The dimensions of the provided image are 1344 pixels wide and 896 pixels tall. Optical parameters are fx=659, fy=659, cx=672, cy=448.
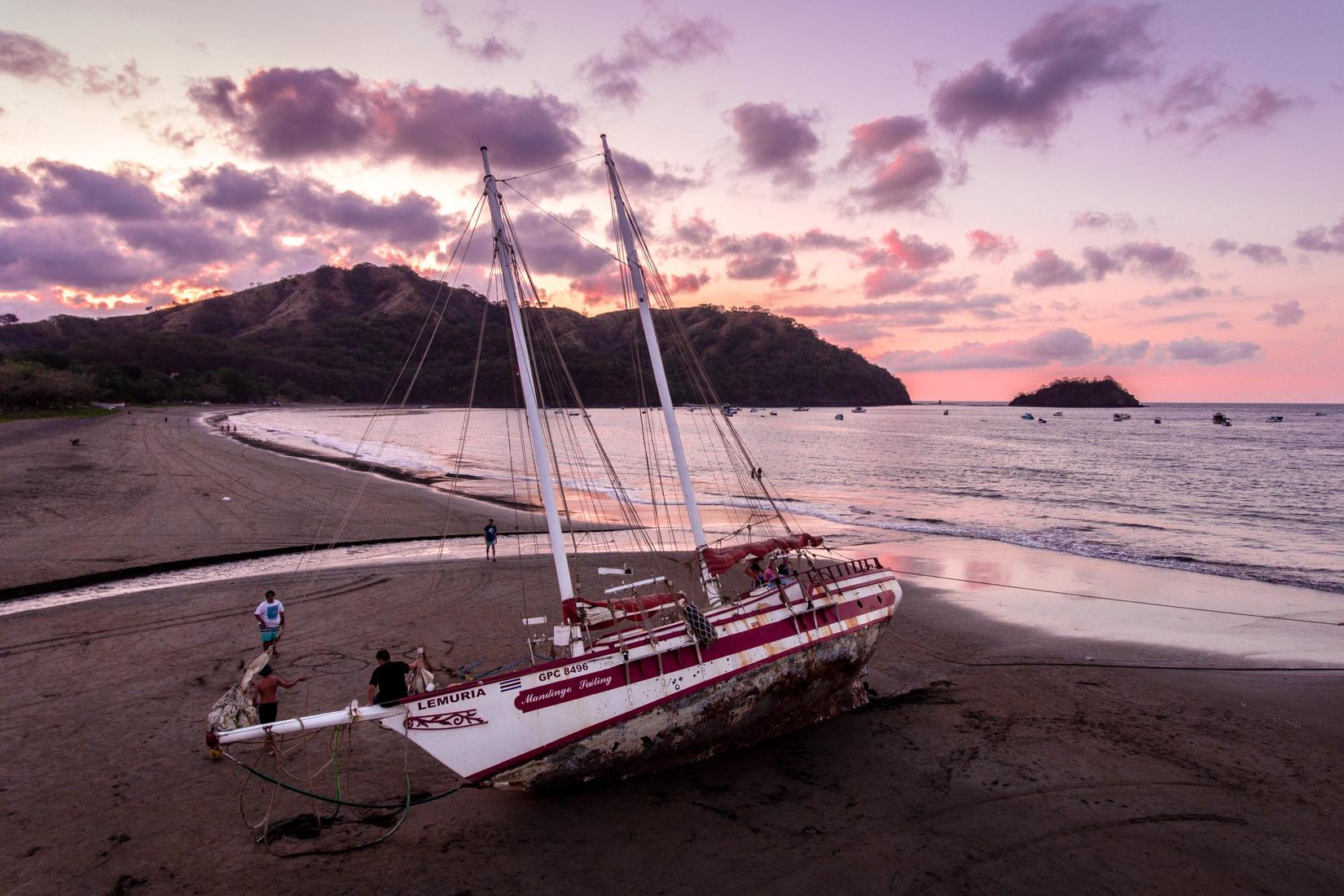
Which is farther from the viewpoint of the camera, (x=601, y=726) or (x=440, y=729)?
(x=601, y=726)

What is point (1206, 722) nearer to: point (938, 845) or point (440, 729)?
point (938, 845)

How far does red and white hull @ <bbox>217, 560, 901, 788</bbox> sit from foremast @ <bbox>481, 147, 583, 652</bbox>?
1.76 meters

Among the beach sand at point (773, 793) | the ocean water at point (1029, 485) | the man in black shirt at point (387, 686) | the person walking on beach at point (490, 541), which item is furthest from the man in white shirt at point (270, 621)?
the person walking on beach at point (490, 541)

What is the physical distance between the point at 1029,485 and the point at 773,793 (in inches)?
2060

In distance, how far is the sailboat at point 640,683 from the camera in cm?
971

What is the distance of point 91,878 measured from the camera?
8102 millimetres

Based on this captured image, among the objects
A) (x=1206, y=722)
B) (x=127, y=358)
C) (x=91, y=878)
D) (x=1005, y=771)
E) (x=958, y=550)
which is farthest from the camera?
(x=127, y=358)

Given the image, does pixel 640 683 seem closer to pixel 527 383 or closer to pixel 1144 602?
pixel 527 383

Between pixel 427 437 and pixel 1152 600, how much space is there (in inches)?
3743

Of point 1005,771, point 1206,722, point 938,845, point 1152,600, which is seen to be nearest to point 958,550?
point 1152,600

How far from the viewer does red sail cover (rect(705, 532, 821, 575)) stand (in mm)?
13922

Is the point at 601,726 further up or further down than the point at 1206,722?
further up

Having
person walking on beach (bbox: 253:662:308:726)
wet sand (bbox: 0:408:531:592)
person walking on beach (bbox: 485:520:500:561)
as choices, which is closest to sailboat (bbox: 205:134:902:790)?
person walking on beach (bbox: 253:662:308:726)

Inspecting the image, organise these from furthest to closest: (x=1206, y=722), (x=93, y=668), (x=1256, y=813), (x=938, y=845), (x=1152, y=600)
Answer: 1. (x=1152, y=600)
2. (x=93, y=668)
3. (x=1206, y=722)
4. (x=1256, y=813)
5. (x=938, y=845)
